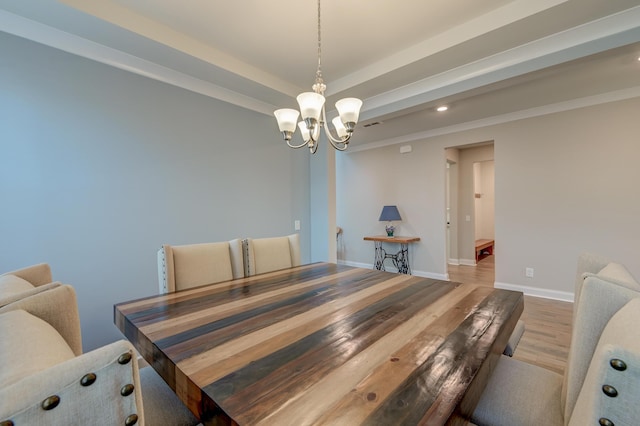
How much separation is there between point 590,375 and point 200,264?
1.80 m

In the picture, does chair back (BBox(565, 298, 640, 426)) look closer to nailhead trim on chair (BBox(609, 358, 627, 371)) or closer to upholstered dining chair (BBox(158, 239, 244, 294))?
nailhead trim on chair (BBox(609, 358, 627, 371))

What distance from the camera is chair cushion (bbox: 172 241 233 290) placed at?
170 centimetres

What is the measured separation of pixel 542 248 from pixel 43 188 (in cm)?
532

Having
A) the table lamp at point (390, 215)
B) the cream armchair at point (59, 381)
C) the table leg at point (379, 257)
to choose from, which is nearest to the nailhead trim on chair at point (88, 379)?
the cream armchair at point (59, 381)

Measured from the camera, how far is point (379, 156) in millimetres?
5539

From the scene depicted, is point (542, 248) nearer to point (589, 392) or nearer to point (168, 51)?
point (589, 392)

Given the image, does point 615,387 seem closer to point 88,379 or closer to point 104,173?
point 88,379

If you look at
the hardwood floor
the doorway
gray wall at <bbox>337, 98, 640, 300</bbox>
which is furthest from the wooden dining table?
the doorway

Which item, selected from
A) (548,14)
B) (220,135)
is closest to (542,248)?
(548,14)

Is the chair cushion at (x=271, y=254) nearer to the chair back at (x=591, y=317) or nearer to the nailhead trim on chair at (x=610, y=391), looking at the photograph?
the chair back at (x=591, y=317)

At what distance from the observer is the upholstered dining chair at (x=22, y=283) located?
761mm

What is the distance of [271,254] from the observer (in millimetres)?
2166

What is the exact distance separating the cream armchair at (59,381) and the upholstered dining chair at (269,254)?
1.36 m

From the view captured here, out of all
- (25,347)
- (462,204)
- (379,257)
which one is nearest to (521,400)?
(25,347)
